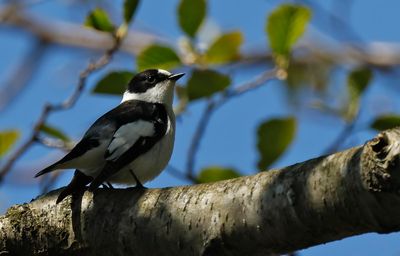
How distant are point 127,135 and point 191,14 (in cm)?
84

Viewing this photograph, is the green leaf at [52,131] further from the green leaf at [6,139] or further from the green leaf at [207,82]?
the green leaf at [207,82]

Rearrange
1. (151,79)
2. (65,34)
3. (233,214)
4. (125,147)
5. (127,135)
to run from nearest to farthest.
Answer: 1. (233,214)
2. (125,147)
3. (127,135)
4. (151,79)
5. (65,34)

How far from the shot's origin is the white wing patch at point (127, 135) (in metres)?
4.55

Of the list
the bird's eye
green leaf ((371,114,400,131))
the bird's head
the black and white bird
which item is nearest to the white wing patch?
the black and white bird

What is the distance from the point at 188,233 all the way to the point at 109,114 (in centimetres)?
214

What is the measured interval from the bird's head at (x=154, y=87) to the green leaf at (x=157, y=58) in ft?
4.86

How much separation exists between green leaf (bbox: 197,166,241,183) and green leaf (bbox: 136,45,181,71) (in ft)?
2.01

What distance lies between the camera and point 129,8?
4508mm

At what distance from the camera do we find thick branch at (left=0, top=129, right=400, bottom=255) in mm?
2561

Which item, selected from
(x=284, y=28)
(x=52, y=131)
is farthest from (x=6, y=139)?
(x=284, y=28)

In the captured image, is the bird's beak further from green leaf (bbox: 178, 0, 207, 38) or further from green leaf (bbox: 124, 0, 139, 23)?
green leaf (bbox: 178, 0, 207, 38)

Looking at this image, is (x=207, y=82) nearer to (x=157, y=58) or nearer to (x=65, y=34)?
(x=157, y=58)

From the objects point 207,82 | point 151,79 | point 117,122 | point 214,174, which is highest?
point 207,82

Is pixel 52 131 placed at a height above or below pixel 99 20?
below
